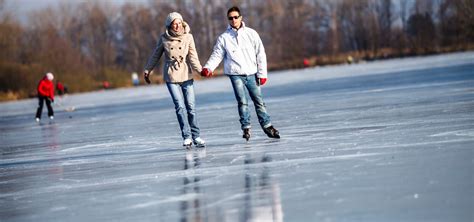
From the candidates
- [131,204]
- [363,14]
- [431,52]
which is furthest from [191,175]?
[363,14]

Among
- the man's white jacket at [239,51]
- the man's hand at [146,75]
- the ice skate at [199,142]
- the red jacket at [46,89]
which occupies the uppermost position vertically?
the man's white jacket at [239,51]

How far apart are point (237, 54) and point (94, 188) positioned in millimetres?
3477

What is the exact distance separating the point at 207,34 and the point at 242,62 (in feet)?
305

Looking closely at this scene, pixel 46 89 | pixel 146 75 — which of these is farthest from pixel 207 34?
pixel 146 75

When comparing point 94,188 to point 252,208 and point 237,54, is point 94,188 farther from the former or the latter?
point 237,54

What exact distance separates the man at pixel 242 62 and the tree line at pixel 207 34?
43.9 metres

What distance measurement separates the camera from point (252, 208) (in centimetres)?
558

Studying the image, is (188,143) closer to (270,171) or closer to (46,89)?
(270,171)

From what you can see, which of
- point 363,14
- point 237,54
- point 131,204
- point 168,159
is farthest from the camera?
point 363,14

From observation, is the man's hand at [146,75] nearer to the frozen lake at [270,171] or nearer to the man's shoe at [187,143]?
the frozen lake at [270,171]

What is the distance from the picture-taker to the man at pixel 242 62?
10375mm

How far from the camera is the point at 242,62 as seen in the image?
34.1ft

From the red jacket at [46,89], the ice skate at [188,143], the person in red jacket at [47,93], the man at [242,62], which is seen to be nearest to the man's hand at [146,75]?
the man at [242,62]

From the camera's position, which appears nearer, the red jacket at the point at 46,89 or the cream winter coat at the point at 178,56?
the cream winter coat at the point at 178,56
